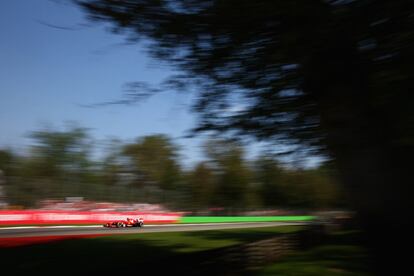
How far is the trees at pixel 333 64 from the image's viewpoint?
17.0 ft

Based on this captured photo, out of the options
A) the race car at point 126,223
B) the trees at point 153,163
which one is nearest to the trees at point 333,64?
the race car at point 126,223

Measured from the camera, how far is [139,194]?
4006cm

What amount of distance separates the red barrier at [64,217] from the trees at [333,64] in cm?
2289

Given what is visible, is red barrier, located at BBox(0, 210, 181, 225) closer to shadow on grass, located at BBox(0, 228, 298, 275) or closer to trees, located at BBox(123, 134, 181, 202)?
shadow on grass, located at BBox(0, 228, 298, 275)

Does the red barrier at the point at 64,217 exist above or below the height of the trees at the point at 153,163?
below

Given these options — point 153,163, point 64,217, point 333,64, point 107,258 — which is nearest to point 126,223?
point 64,217

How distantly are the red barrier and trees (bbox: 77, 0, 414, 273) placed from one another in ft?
75.1

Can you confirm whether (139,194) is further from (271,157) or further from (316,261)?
(271,157)

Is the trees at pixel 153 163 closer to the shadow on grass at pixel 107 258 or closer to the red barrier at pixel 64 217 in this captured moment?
the red barrier at pixel 64 217

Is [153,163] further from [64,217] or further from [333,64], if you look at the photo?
[333,64]

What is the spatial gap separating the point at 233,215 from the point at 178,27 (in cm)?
4650

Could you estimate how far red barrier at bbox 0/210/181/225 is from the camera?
88.8ft

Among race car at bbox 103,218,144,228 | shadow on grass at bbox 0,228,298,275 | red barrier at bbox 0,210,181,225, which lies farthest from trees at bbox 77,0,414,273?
red barrier at bbox 0,210,181,225

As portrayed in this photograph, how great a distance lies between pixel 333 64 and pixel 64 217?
1081 inches
